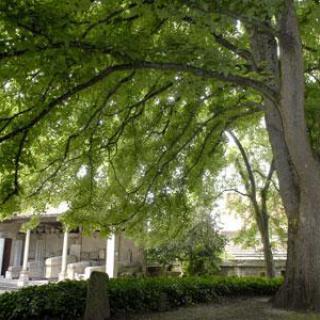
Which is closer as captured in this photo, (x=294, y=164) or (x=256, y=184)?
(x=294, y=164)

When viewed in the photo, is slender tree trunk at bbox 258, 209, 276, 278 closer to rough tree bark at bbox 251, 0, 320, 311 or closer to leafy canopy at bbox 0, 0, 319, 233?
leafy canopy at bbox 0, 0, 319, 233

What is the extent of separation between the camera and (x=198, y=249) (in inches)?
766

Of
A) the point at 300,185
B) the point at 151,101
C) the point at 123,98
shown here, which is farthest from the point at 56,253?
the point at 300,185

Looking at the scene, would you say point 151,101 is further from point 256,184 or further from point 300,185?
point 256,184

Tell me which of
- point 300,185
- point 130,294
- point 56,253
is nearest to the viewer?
point 300,185

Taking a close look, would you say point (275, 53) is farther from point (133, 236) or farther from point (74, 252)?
point (74, 252)

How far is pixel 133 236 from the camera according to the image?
43.7ft

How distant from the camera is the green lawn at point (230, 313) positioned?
8344mm

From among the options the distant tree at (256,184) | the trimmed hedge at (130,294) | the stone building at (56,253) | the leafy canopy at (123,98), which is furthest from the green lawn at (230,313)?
the stone building at (56,253)

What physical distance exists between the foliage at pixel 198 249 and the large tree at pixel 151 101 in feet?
14.6

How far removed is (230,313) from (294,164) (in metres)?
3.63

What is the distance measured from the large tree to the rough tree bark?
23mm

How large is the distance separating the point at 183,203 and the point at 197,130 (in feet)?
8.46

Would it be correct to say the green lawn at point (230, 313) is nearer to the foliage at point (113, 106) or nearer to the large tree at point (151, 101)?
the large tree at point (151, 101)
